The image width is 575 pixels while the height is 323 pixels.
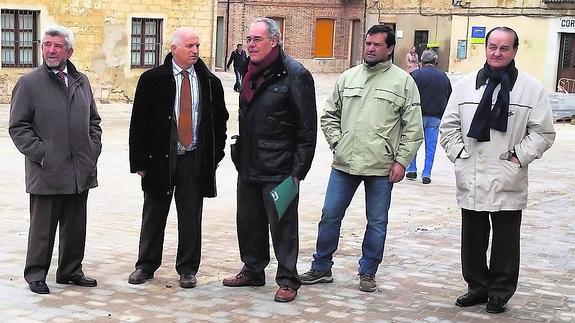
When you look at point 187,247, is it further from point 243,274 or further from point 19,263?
point 19,263

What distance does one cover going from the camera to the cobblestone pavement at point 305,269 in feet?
19.2

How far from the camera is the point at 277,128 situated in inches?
240

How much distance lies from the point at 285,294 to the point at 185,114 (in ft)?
4.71

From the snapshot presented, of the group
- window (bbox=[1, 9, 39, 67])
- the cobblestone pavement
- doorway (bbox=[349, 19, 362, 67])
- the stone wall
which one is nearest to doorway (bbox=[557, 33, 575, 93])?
the stone wall

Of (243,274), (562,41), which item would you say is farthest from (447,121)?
(562,41)

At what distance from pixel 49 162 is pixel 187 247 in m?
1.15

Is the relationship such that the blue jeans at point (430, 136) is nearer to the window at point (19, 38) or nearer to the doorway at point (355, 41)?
the window at point (19, 38)

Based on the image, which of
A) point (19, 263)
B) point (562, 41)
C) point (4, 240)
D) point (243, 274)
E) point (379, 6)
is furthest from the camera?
point (379, 6)

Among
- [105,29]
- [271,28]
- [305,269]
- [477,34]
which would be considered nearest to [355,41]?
[477,34]

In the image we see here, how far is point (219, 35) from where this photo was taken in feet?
135

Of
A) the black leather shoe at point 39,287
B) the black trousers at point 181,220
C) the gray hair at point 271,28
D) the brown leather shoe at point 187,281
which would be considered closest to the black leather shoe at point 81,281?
the black leather shoe at point 39,287

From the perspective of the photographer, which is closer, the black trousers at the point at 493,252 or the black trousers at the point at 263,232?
the black trousers at the point at 493,252

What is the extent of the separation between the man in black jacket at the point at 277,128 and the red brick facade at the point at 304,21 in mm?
34855

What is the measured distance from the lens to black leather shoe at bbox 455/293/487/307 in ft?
20.2
